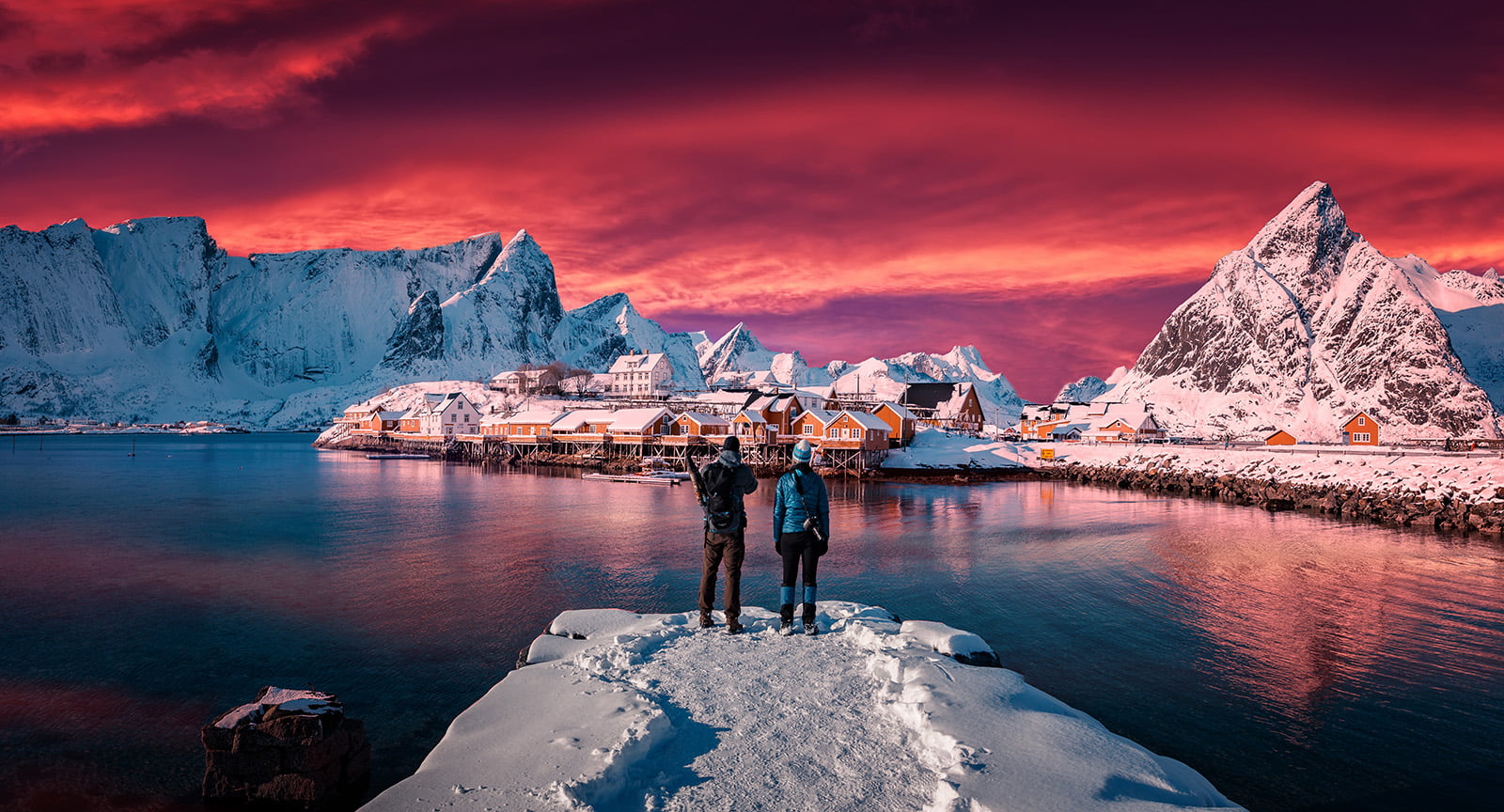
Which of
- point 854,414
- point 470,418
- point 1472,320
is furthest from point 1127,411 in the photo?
point 1472,320

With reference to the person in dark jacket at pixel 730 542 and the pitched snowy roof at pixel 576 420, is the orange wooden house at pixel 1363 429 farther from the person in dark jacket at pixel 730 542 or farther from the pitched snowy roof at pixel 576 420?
the person in dark jacket at pixel 730 542

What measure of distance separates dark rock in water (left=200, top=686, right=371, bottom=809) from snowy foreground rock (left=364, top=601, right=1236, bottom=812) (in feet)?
4.79

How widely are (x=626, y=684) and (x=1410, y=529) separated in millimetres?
41305

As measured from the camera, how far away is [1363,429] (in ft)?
246

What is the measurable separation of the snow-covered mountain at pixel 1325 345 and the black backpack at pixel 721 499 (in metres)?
158

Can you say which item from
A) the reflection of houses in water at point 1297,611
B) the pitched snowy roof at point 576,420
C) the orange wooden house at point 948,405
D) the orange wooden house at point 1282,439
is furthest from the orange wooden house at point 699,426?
the orange wooden house at point 1282,439

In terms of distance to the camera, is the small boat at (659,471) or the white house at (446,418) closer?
the small boat at (659,471)

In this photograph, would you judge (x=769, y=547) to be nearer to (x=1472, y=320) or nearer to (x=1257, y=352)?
(x=1257, y=352)

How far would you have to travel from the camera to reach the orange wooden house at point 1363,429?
74.1m

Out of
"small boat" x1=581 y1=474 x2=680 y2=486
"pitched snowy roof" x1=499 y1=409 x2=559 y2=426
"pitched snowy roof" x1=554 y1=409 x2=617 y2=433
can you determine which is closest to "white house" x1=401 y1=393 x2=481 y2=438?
"pitched snowy roof" x1=499 y1=409 x2=559 y2=426

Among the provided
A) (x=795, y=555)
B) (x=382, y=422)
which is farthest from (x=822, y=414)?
(x=382, y=422)

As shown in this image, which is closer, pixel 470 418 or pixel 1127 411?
pixel 1127 411

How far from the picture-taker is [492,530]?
29969 millimetres

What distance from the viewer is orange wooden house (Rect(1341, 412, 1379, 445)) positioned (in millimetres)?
74062
